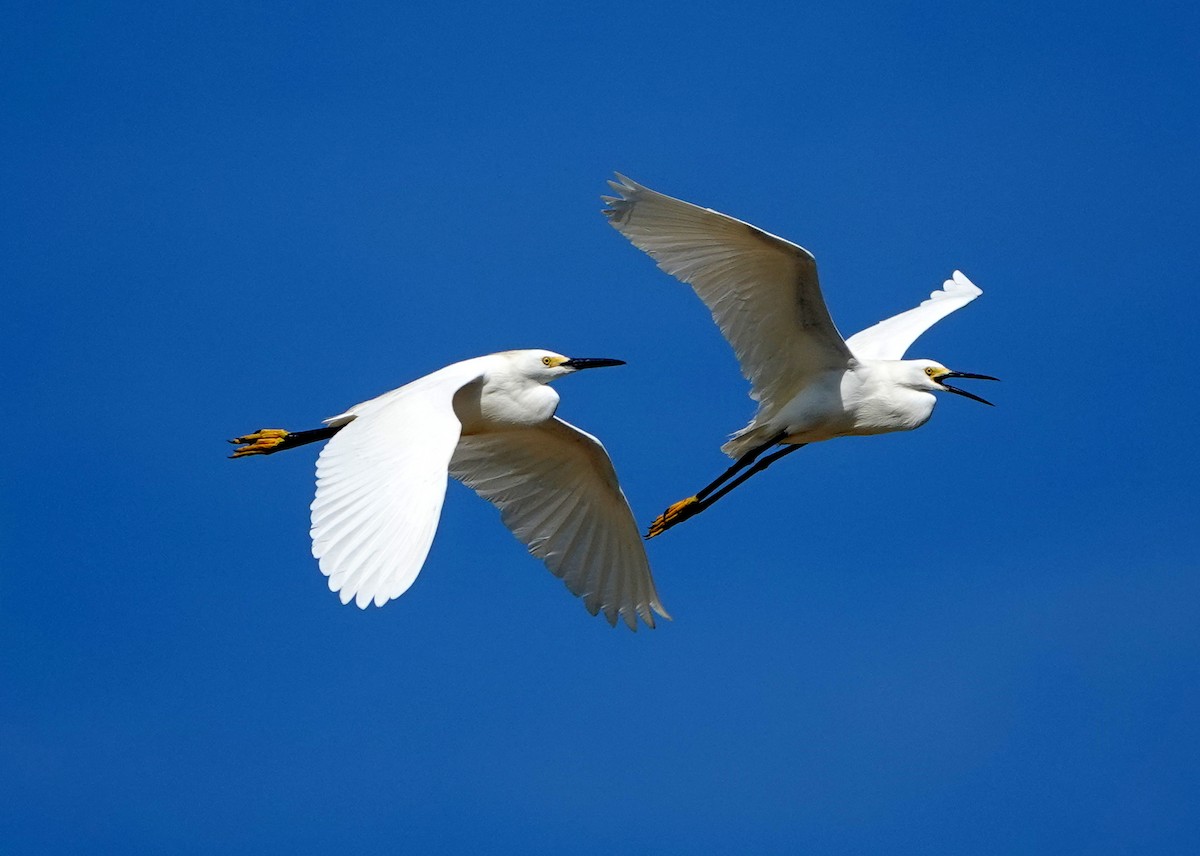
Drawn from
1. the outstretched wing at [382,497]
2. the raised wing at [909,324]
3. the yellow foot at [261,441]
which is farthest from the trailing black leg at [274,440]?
the raised wing at [909,324]

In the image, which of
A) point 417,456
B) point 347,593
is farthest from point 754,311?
point 347,593

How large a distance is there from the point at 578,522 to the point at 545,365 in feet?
4.19

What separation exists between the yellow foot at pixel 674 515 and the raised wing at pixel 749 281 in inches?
42.3

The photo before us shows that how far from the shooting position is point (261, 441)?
46.0 feet

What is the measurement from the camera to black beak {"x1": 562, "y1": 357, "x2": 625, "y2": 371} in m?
13.8

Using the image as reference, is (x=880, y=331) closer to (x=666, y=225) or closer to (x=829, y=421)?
(x=829, y=421)

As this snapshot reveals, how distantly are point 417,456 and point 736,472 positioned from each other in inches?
200

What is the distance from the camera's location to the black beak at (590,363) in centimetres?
1379

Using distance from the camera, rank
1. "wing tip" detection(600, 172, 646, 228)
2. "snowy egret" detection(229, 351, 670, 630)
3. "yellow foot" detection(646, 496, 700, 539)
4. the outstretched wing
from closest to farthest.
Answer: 1. the outstretched wing
2. "snowy egret" detection(229, 351, 670, 630)
3. "wing tip" detection(600, 172, 646, 228)
4. "yellow foot" detection(646, 496, 700, 539)

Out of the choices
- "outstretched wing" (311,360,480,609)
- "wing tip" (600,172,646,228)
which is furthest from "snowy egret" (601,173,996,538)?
"outstretched wing" (311,360,480,609)

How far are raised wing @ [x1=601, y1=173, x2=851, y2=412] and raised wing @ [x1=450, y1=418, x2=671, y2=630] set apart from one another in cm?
151

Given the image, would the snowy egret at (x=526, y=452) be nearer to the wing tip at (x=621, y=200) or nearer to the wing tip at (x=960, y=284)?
the wing tip at (x=621, y=200)

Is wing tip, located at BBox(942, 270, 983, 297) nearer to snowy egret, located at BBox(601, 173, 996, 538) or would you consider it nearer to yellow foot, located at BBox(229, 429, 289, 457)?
snowy egret, located at BBox(601, 173, 996, 538)

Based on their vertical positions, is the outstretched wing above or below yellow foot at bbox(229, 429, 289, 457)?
below
